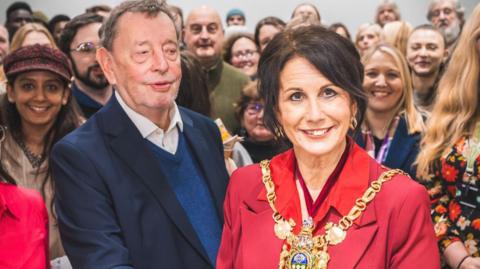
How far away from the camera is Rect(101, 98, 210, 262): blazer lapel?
2184mm

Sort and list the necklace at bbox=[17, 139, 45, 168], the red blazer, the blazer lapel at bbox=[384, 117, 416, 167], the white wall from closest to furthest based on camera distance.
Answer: the red blazer
the necklace at bbox=[17, 139, 45, 168]
the blazer lapel at bbox=[384, 117, 416, 167]
the white wall

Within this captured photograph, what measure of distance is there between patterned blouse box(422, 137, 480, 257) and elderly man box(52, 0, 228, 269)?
104 centimetres

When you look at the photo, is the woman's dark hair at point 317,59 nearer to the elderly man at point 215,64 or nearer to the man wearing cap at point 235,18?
the elderly man at point 215,64

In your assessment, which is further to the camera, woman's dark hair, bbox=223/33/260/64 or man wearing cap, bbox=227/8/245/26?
man wearing cap, bbox=227/8/245/26

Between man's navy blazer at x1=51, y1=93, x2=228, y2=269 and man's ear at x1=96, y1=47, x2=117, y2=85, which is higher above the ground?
man's ear at x1=96, y1=47, x2=117, y2=85

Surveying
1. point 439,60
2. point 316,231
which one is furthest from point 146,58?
point 439,60

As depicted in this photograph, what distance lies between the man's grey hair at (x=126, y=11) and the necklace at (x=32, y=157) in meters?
0.91

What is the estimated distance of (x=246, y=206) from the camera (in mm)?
1991

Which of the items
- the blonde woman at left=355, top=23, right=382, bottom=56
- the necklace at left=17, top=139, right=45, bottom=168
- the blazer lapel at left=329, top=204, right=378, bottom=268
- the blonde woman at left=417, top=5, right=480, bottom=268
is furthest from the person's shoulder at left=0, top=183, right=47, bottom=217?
the blonde woman at left=355, top=23, right=382, bottom=56

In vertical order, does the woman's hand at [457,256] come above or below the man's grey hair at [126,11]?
below

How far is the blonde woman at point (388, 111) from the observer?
3619mm

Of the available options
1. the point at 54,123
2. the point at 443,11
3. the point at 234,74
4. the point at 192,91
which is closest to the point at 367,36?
the point at 443,11

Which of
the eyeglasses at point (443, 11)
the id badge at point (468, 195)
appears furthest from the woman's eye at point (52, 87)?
the eyeglasses at point (443, 11)

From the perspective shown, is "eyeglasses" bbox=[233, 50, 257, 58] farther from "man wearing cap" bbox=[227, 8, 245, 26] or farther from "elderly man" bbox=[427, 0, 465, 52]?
"man wearing cap" bbox=[227, 8, 245, 26]
